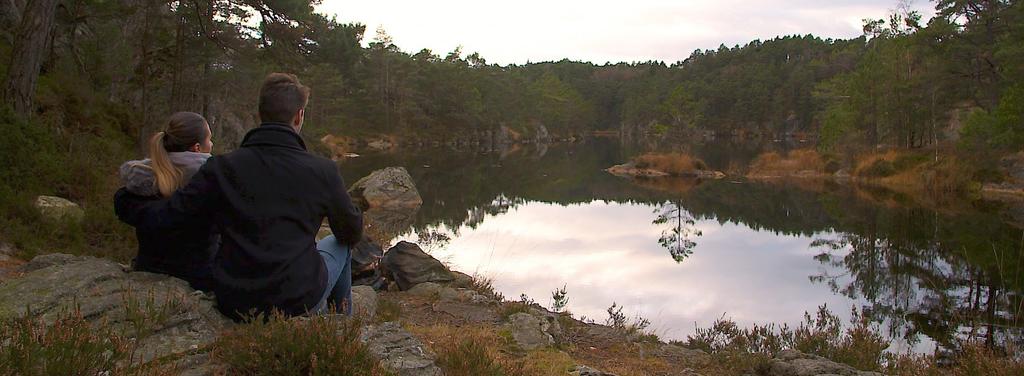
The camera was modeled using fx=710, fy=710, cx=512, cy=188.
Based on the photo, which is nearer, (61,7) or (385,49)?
(61,7)

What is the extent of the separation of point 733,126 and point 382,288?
89.2m

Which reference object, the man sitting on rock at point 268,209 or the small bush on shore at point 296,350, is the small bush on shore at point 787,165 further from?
the small bush on shore at point 296,350

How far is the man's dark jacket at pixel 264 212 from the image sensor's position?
110 inches

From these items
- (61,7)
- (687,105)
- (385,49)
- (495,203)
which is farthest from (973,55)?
(385,49)

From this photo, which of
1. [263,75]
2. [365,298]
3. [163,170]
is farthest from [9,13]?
[263,75]

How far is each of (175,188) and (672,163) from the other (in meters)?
31.0

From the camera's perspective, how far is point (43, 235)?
256 inches

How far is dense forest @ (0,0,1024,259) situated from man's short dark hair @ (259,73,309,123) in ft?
15.0

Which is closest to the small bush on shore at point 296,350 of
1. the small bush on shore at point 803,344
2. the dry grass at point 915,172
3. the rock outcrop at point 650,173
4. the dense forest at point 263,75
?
the small bush on shore at point 803,344

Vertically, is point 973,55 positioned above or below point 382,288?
above

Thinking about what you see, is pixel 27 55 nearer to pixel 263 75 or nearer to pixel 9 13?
pixel 9 13

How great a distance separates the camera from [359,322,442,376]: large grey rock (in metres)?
3.13

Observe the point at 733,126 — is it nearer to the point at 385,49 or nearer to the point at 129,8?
the point at 385,49

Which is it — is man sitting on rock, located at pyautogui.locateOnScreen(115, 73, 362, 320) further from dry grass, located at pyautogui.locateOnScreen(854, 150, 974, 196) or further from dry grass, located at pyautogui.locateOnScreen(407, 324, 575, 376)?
dry grass, located at pyautogui.locateOnScreen(854, 150, 974, 196)
